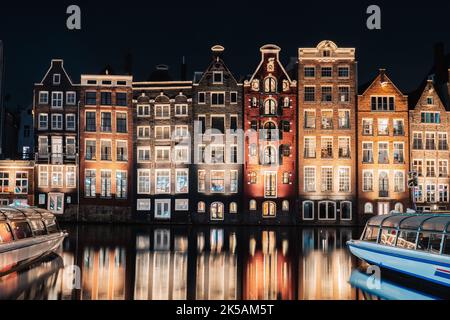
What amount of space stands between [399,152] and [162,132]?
89.2 ft

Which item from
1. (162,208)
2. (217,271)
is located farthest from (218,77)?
(217,271)

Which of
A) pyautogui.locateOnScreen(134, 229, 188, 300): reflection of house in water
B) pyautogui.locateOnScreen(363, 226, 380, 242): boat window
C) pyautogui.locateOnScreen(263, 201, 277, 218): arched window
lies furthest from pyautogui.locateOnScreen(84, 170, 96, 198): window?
pyautogui.locateOnScreen(363, 226, 380, 242): boat window

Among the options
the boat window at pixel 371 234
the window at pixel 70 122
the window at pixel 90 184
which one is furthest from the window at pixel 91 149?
the boat window at pixel 371 234

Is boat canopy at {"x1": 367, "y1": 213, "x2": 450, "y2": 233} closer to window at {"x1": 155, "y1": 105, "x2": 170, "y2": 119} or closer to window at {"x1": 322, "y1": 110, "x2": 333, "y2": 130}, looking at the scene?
window at {"x1": 322, "y1": 110, "x2": 333, "y2": 130}

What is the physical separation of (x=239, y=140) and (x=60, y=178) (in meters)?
20.8

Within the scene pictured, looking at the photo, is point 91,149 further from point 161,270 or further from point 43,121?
point 161,270

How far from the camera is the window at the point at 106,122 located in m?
59.7

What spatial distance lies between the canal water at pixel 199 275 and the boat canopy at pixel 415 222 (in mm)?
2305

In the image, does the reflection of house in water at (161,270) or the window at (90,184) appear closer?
the reflection of house in water at (161,270)

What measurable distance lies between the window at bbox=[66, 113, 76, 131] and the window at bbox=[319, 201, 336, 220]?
2955 centimetres

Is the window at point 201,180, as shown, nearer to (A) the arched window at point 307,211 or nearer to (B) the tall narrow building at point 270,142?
(B) the tall narrow building at point 270,142

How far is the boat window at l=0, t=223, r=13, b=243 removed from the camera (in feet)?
70.3

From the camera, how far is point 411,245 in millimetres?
20500
